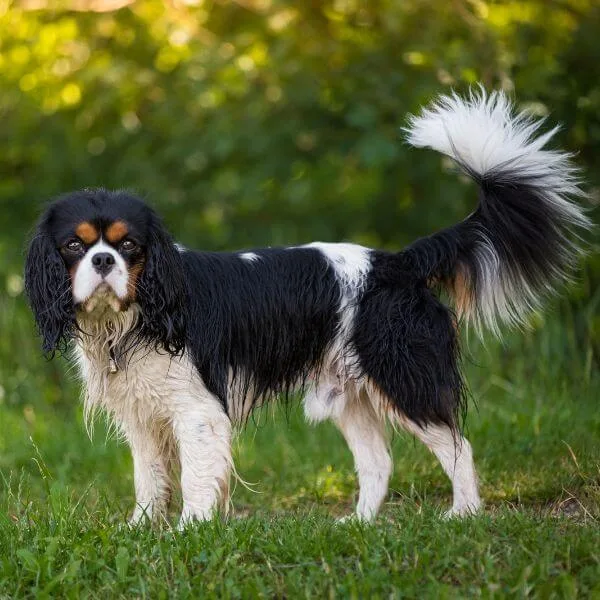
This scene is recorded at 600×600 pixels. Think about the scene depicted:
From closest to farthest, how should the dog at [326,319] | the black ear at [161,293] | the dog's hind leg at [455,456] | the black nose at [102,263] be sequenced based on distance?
the black nose at [102,263] < the black ear at [161,293] < the dog at [326,319] < the dog's hind leg at [455,456]

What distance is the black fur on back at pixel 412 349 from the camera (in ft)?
15.0

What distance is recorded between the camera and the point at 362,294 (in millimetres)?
4727

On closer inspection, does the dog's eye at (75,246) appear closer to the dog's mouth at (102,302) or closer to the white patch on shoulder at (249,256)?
the dog's mouth at (102,302)

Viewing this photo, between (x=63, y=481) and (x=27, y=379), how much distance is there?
2296 mm

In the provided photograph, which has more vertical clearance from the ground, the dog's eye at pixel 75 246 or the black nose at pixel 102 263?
the black nose at pixel 102 263

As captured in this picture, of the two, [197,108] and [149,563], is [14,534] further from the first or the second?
[197,108]

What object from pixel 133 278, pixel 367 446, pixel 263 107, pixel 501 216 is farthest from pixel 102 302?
pixel 263 107

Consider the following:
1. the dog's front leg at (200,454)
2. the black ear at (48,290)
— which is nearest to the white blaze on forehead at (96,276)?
the black ear at (48,290)

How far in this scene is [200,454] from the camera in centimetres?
447

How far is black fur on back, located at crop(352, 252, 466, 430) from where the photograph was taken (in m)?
4.57

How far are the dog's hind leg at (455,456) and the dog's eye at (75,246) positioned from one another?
1641mm

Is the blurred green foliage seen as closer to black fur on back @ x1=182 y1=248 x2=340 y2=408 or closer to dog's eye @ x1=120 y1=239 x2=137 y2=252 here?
black fur on back @ x1=182 y1=248 x2=340 y2=408

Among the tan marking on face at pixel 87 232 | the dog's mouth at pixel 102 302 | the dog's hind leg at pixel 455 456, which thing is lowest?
the dog's hind leg at pixel 455 456

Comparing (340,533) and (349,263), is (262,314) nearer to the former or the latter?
(349,263)
